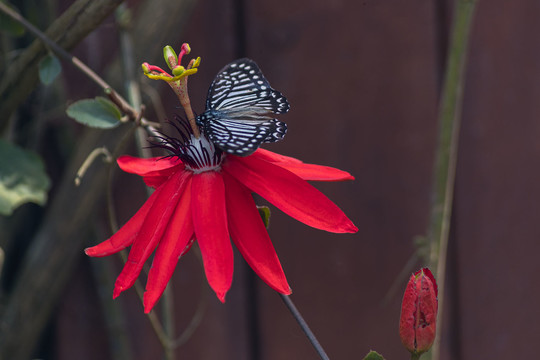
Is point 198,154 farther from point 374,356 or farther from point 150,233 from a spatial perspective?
point 374,356

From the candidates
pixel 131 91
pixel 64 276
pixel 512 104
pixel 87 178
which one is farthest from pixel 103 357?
pixel 512 104

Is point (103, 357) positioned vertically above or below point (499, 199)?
below

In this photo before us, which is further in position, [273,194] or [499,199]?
[499,199]

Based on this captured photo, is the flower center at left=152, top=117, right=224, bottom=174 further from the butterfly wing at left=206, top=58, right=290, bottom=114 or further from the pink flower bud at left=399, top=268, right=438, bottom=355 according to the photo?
the pink flower bud at left=399, top=268, right=438, bottom=355

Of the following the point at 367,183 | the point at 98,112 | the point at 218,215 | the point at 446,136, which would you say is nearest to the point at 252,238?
the point at 218,215

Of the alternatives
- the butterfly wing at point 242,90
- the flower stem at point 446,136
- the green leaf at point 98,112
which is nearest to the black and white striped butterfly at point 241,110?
the butterfly wing at point 242,90

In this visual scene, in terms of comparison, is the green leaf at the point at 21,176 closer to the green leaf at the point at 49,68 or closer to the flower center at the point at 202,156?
the green leaf at the point at 49,68

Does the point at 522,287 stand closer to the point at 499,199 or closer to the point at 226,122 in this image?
the point at 499,199
